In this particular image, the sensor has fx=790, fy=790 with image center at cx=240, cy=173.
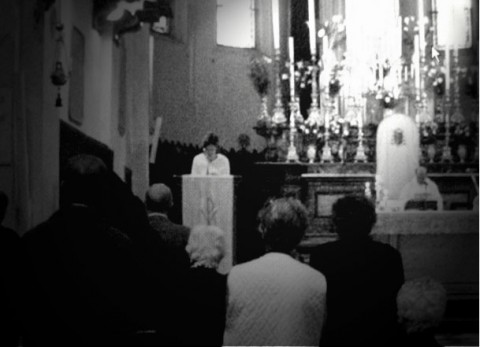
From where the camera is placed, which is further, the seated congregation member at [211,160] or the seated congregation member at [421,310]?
the seated congregation member at [211,160]

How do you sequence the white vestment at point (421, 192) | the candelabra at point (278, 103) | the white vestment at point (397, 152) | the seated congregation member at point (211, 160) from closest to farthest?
the white vestment at point (421, 192)
the white vestment at point (397, 152)
the seated congregation member at point (211, 160)
the candelabra at point (278, 103)

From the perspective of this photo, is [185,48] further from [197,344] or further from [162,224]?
[197,344]

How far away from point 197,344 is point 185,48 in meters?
3.05

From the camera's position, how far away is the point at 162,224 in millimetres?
3217

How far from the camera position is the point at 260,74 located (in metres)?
5.63

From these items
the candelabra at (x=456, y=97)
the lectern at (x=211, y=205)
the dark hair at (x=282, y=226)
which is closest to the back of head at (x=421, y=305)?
the dark hair at (x=282, y=226)

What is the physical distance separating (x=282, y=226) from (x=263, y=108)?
3.19 meters

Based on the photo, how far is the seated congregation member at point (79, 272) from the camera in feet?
7.83

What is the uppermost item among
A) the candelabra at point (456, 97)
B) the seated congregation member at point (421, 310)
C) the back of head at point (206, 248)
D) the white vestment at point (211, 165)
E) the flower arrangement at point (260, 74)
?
the flower arrangement at point (260, 74)

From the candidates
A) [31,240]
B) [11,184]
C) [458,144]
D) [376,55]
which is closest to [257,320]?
[31,240]

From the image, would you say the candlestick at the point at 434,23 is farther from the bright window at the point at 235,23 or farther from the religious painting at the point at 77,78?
the religious painting at the point at 77,78

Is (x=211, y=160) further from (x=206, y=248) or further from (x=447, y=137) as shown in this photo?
(x=206, y=248)

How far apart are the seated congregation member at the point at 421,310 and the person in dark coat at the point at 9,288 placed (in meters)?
1.20

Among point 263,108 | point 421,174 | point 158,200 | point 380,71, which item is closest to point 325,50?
point 380,71
